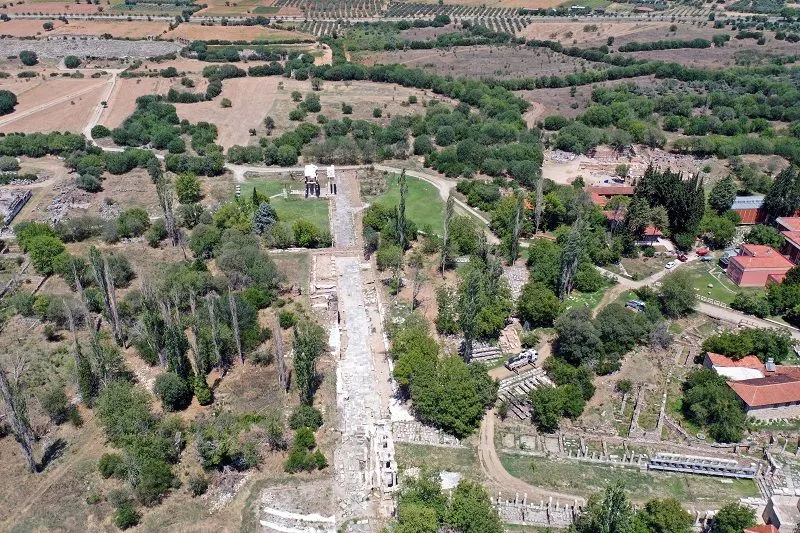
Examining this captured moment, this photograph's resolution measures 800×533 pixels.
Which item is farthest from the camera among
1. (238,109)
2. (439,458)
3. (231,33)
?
(231,33)

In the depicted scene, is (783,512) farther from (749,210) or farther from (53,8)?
(53,8)

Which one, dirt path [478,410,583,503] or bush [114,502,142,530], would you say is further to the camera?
dirt path [478,410,583,503]

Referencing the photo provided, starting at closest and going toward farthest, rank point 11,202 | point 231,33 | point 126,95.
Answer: point 11,202 → point 126,95 → point 231,33

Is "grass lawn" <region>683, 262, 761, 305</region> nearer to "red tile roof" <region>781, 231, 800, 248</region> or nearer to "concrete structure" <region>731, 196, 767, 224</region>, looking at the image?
"red tile roof" <region>781, 231, 800, 248</region>

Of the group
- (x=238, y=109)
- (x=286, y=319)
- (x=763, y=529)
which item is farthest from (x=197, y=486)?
(x=238, y=109)

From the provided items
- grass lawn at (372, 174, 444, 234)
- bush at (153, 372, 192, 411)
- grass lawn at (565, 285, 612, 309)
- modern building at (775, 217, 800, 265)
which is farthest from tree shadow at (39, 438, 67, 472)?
modern building at (775, 217, 800, 265)

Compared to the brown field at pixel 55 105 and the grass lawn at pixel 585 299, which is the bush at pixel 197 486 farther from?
the brown field at pixel 55 105

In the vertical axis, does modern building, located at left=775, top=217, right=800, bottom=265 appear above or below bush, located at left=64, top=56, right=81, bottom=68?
below
